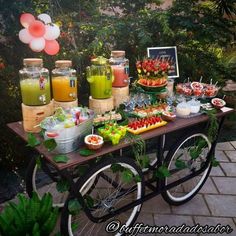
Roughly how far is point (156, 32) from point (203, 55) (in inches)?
42.4

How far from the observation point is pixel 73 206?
2.11 meters

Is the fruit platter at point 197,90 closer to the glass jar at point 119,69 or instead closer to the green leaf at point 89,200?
the glass jar at point 119,69

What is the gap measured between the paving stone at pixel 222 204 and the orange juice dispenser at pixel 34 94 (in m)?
1.99

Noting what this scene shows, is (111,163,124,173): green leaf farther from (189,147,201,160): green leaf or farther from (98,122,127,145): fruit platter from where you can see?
(189,147,201,160): green leaf

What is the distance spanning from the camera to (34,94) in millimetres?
2270

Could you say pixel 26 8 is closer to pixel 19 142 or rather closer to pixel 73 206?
pixel 19 142

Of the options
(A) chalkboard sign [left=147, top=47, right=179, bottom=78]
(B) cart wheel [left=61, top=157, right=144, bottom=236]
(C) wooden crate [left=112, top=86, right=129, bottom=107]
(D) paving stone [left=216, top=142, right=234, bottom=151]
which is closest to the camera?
(B) cart wheel [left=61, top=157, right=144, bottom=236]

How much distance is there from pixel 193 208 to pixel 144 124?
50.4 inches

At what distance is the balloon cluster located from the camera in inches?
95.7

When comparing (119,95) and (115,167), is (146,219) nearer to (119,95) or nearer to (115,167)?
(115,167)

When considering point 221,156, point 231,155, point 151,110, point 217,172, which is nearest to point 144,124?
point 151,110

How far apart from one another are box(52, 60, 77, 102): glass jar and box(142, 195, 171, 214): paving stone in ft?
4.66

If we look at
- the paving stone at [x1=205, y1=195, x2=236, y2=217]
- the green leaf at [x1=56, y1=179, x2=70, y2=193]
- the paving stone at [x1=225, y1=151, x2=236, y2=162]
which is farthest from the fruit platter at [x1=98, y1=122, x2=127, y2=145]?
the paving stone at [x1=225, y1=151, x2=236, y2=162]

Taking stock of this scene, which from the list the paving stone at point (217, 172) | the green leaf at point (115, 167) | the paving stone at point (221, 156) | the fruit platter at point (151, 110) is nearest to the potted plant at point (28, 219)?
the green leaf at point (115, 167)
